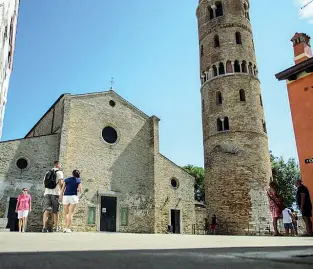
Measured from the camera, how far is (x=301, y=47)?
1508 cm

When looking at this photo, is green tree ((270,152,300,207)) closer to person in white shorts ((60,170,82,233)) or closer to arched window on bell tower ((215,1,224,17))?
arched window on bell tower ((215,1,224,17))

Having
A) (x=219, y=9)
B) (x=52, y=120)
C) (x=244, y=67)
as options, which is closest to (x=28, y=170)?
(x=52, y=120)

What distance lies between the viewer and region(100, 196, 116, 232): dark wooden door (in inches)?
758

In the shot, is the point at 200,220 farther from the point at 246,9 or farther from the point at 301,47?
the point at 246,9

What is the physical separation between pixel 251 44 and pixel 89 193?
57.7ft

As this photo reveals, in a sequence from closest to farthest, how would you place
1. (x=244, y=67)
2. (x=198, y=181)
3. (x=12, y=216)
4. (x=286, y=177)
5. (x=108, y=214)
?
(x=12, y=216) < (x=108, y=214) < (x=244, y=67) < (x=286, y=177) < (x=198, y=181)

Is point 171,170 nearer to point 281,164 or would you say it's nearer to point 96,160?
point 96,160

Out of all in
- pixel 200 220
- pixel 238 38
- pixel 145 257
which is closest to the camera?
pixel 145 257

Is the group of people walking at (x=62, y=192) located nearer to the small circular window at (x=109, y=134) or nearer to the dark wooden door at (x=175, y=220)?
the small circular window at (x=109, y=134)

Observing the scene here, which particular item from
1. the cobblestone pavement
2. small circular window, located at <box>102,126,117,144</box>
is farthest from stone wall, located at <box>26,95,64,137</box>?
the cobblestone pavement

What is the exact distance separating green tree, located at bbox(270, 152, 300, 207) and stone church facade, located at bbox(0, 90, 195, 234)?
51.9 feet

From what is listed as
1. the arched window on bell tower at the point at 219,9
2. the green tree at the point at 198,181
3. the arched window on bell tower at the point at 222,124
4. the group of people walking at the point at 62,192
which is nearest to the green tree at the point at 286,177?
the green tree at the point at 198,181

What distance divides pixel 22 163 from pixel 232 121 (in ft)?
46.9

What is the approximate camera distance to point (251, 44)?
25938 mm
